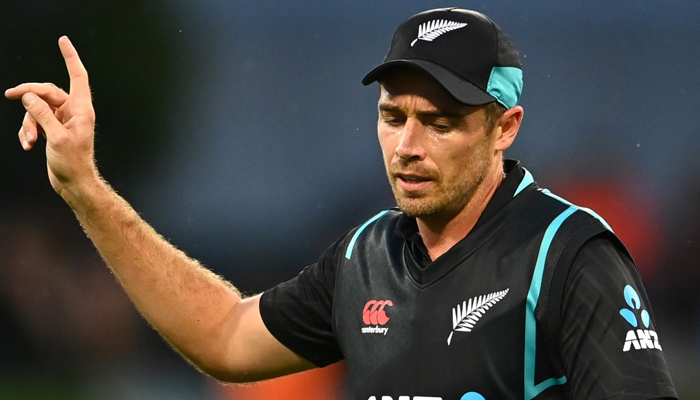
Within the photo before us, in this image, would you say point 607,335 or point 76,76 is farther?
point 76,76

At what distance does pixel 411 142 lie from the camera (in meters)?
2.57

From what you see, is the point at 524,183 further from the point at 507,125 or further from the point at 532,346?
the point at 532,346

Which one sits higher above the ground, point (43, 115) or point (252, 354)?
point (43, 115)

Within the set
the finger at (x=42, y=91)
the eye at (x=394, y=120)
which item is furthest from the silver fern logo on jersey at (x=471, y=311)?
the finger at (x=42, y=91)

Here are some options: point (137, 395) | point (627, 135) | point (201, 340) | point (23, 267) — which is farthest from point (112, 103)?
point (201, 340)

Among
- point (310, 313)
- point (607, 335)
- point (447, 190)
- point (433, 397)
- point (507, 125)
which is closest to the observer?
point (607, 335)

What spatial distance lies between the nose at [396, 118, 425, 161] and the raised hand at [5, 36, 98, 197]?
0.81 metres

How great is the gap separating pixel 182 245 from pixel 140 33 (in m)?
1.88

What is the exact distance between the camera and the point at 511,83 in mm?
2680

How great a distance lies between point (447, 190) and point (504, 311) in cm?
35

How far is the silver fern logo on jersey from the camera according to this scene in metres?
2.49

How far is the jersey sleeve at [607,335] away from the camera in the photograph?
2234 millimetres

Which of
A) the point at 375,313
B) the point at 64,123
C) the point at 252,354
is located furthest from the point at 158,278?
the point at 375,313

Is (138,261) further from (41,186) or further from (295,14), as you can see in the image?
(295,14)
